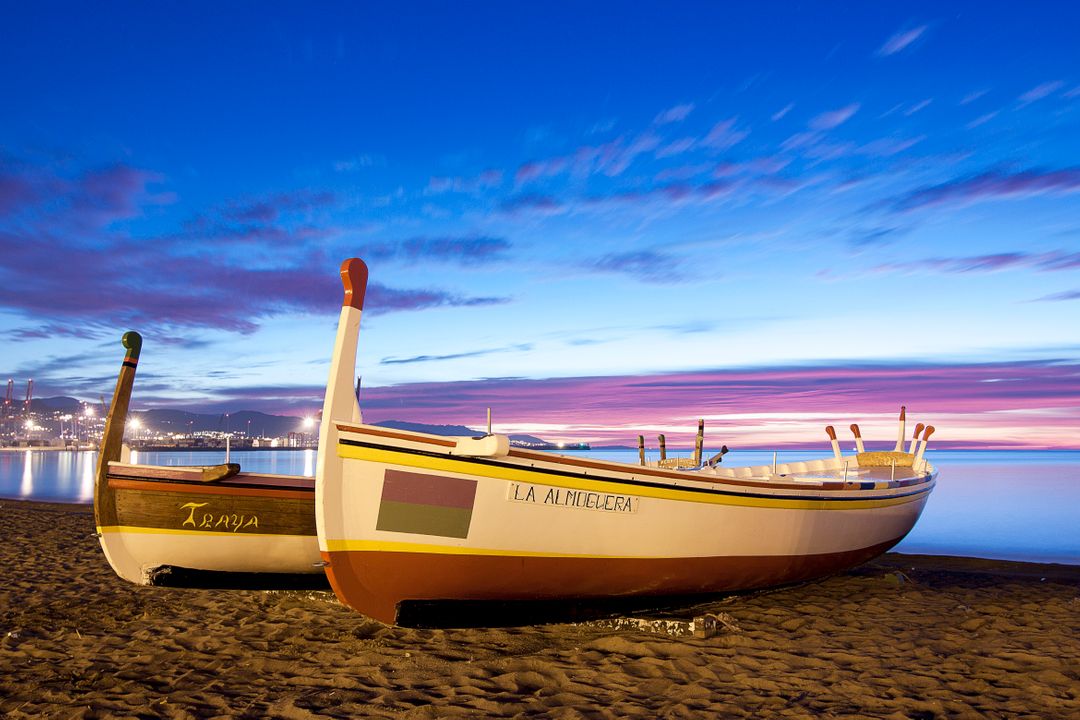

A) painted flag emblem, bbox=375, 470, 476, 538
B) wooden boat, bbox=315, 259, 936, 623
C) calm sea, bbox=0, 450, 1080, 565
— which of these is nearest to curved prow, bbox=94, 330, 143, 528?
wooden boat, bbox=315, 259, 936, 623

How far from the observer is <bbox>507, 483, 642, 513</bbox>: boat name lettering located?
272 inches

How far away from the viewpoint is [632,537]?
25.1ft

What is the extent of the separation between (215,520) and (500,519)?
4.34 m

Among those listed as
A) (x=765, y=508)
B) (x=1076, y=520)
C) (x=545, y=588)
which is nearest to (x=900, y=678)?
Answer: (x=765, y=508)

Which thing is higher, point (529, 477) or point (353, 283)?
point (353, 283)

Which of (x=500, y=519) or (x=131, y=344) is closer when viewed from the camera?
(x=500, y=519)

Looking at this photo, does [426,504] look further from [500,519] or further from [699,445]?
[699,445]

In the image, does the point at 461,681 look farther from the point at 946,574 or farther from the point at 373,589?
the point at 946,574

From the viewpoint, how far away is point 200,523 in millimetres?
9109

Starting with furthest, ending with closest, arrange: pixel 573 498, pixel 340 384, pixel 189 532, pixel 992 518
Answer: pixel 992 518 → pixel 189 532 → pixel 573 498 → pixel 340 384

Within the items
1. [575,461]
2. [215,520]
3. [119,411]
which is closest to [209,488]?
[215,520]

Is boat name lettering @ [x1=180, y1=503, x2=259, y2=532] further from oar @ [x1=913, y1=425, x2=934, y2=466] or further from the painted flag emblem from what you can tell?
oar @ [x1=913, y1=425, x2=934, y2=466]

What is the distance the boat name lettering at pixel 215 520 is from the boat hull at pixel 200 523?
0.01m

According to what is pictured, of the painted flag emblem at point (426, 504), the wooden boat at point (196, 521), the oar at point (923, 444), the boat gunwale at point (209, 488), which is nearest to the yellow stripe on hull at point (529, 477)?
the painted flag emblem at point (426, 504)
